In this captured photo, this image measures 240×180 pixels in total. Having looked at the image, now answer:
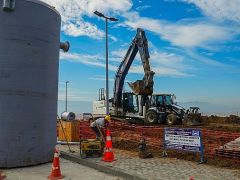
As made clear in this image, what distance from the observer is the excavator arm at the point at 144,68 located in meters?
26.8

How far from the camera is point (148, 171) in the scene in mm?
9586

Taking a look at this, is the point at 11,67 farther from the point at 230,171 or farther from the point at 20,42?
the point at 230,171

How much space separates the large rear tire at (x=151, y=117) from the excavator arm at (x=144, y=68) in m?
1.54

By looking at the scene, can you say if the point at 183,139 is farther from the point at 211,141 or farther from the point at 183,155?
the point at 211,141

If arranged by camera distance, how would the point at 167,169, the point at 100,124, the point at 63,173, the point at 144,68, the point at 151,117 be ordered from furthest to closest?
the point at 144,68 < the point at 151,117 < the point at 100,124 < the point at 63,173 < the point at 167,169

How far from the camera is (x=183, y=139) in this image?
11.6 metres

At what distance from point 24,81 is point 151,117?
16.2m

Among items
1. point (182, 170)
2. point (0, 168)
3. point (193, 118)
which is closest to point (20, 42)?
point (0, 168)

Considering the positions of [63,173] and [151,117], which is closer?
[63,173]

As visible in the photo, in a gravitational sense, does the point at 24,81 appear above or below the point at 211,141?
above

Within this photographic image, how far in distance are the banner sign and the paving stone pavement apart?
0.44 meters

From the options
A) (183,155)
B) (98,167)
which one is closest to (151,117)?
(183,155)

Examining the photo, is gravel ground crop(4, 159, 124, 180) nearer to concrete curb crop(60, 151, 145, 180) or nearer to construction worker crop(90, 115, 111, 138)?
concrete curb crop(60, 151, 145, 180)

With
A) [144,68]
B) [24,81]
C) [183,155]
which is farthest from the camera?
[144,68]
